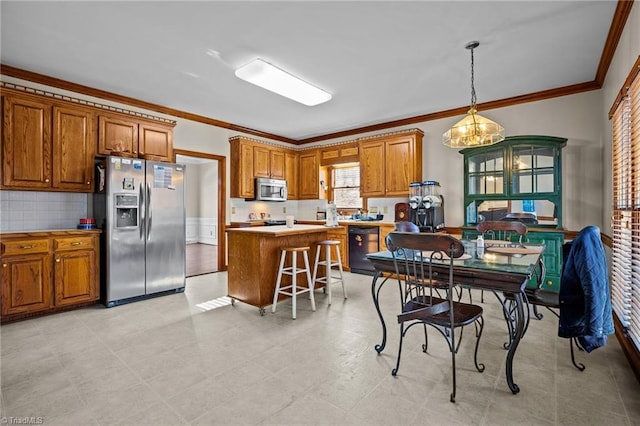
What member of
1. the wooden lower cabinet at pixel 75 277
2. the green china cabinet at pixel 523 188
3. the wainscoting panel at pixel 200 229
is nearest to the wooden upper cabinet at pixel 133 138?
the wooden lower cabinet at pixel 75 277

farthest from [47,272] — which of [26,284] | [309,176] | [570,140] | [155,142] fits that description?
[570,140]

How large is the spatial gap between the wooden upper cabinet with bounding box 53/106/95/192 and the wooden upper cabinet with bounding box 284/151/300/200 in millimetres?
3419

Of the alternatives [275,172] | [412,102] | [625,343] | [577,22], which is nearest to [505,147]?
[412,102]

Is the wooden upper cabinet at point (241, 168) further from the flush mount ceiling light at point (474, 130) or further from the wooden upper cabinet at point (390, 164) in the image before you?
the flush mount ceiling light at point (474, 130)

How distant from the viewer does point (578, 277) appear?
2064 mm

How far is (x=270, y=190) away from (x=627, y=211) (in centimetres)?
490

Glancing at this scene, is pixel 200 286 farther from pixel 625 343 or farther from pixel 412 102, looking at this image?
pixel 625 343

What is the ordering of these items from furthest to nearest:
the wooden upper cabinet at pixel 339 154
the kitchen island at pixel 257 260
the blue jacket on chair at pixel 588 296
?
1. the wooden upper cabinet at pixel 339 154
2. the kitchen island at pixel 257 260
3. the blue jacket on chair at pixel 588 296

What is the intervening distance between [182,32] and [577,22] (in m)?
3.33

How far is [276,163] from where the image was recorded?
6.29 m

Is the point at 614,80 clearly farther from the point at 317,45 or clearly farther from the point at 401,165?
the point at 317,45

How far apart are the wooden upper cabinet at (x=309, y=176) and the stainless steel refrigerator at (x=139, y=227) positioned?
2800mm

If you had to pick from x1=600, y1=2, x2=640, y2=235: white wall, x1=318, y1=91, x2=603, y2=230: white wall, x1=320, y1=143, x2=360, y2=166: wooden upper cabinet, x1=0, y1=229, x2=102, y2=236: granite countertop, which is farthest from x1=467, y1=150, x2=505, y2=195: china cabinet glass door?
x1=0, y1=229, x2=102, y2=236: granite countertop

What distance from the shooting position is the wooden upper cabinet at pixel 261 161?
584cm
